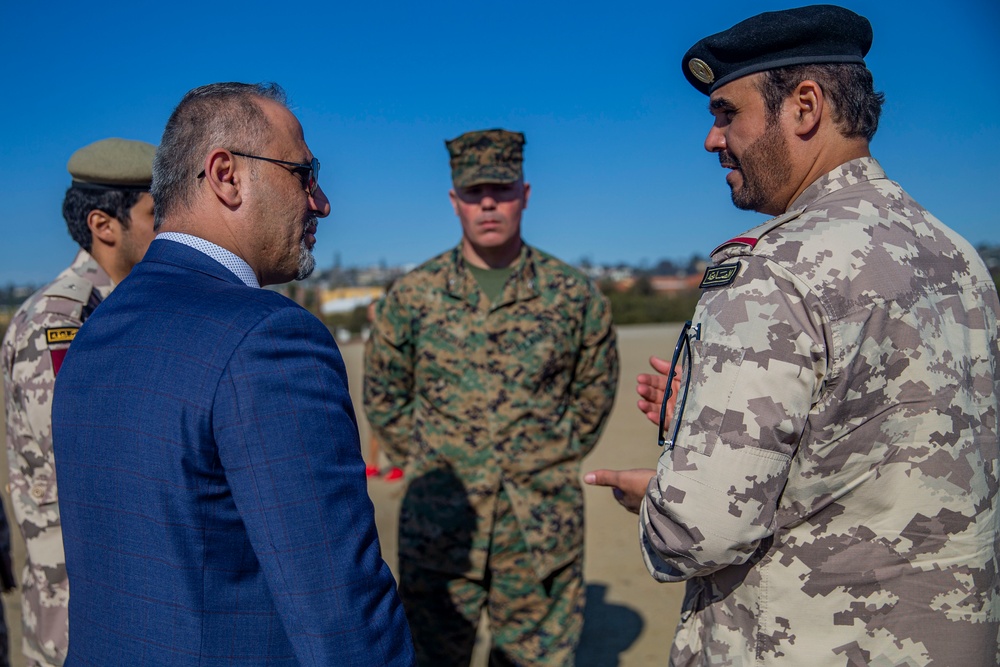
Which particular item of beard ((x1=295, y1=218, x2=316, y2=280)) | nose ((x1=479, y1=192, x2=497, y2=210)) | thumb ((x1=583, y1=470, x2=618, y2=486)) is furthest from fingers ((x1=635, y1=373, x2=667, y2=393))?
nose ((x1=479, y1=192, x2=497, y2=210))

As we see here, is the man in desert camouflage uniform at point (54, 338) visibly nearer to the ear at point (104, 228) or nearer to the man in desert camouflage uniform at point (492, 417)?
the ear at point (104, 228)

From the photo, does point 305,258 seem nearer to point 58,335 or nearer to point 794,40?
point 794,40

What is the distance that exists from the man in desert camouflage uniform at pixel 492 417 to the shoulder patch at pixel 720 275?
1.89 metres

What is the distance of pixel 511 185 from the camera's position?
384 cm

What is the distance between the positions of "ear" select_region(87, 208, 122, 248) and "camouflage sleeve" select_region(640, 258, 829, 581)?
2302 mm

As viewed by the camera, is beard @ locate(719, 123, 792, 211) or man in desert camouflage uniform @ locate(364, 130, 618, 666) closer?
beard @ locate(719, 123, 792, 211)

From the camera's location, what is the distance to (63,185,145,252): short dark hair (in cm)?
288

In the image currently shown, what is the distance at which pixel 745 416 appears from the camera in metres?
1.59

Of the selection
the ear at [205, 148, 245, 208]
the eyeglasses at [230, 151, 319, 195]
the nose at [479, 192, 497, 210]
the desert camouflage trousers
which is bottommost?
the desert camouflage trousers

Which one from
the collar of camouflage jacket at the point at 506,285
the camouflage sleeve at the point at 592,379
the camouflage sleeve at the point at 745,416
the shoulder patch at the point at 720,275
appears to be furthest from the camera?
the camouflage sleeve at the point at 592,379

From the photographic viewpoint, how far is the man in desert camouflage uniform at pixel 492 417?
3512 mm

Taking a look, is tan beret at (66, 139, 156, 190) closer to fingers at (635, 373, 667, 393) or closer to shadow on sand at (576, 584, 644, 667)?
fingers at (635, 373, 667, 393)

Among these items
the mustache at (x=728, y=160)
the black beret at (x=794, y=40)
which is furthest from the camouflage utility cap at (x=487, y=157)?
the black beret at (x=794, y=40)

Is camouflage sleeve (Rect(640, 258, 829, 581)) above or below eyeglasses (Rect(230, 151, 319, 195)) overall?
below
